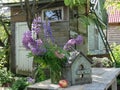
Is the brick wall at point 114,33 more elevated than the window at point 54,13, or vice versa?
the window at point 54,13

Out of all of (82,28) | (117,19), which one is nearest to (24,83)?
(82,28)

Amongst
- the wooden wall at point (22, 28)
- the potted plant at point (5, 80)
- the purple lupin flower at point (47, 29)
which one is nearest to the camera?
the purple lupin flower at point (47, 29)

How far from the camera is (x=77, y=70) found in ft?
11.8

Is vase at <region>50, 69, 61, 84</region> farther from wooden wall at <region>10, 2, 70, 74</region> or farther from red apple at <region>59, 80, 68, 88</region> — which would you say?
wooden wall at <region>10, 2, 70, 74</region>

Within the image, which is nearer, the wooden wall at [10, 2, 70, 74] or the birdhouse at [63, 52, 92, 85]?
the birdhouse at [63, 52, 92, 85]

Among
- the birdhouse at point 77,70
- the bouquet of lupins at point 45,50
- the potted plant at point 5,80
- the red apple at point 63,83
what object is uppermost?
the bouquet of lupins at point 45,50

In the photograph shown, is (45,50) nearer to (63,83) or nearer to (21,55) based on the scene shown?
(63,83)

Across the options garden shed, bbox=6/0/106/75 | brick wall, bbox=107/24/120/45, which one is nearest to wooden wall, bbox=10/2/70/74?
garden shed, bbox=6/0/106/75

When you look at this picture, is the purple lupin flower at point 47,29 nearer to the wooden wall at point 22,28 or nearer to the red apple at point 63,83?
the red apple at point 63,83

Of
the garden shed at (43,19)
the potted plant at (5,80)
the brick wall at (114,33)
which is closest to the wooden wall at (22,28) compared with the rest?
the garden shed at (43,19)

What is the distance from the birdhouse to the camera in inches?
137

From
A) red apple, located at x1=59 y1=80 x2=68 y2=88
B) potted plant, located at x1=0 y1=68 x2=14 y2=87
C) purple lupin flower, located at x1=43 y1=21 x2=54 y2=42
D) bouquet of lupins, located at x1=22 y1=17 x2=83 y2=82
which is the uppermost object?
purple lupin flower, located at x1=43 y1=21 x2=54 y2=42

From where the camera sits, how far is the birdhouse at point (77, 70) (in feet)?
11.4

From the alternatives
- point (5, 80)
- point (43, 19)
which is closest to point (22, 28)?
point (43, 19)
